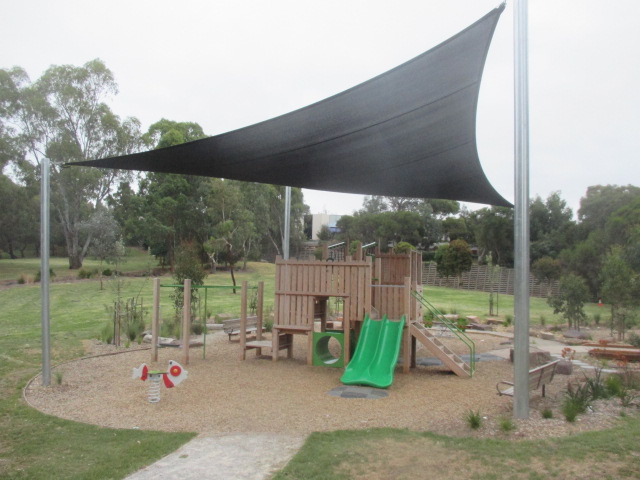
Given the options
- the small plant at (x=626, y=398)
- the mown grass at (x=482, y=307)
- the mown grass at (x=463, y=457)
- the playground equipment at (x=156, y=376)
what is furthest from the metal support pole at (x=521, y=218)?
the mown grass at (x=482, y=307)

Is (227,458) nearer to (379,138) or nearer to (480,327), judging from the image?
(379,138)

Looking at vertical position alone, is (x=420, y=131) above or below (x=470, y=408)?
above

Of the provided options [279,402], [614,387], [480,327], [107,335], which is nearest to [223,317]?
[107,335]

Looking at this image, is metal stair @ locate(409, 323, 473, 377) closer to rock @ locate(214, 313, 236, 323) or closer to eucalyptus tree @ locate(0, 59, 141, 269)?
rock @ locate(214, 313, 236, 323)

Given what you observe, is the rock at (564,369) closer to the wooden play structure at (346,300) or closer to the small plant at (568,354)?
the small plant at (568,354)

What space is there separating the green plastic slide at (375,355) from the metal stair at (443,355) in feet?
1.24

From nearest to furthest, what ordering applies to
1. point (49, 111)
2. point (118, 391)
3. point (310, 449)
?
point (310, 449), point (118, 391), point (49, 111)

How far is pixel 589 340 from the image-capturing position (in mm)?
12945

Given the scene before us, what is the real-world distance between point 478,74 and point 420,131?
4.12 ft

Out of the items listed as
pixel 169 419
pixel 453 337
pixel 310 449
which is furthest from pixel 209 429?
pixel 453 337

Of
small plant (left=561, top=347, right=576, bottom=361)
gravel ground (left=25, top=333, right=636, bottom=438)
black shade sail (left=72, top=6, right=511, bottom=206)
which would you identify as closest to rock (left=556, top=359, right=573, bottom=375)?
gravel ground (left=25, top=333, right=636, bottom=438)

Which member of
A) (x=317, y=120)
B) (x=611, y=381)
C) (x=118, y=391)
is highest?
(x=317, y=120)

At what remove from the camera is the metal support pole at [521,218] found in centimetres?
576

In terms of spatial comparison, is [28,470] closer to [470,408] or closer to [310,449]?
[310,449]
